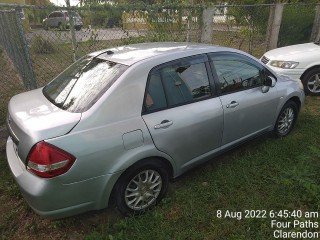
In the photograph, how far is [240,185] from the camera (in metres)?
3.24

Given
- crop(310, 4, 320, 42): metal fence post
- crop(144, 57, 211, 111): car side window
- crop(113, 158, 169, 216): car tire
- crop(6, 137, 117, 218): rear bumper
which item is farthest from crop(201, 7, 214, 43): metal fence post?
crop(310, 4, 320, 42): metal fence post

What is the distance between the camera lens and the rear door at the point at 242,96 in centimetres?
330

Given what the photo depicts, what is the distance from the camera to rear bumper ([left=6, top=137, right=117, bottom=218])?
7.42 feet

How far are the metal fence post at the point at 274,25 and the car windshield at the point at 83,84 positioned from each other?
760 cm

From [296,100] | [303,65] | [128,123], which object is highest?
[128,123]

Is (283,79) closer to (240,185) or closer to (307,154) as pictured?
(307,154)

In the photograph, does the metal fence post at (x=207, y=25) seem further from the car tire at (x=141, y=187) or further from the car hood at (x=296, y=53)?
the car tire at (x=141, y=187)

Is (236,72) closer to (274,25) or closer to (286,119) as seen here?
(286,119)

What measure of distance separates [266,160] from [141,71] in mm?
2133

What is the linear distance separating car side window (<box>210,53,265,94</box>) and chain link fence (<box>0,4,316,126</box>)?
2.54 metres

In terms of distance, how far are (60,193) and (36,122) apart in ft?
2.08

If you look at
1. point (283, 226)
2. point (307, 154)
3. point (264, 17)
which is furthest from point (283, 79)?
point (264, 17)

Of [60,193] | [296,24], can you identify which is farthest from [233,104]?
[296,24]

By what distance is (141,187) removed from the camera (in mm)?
2766
